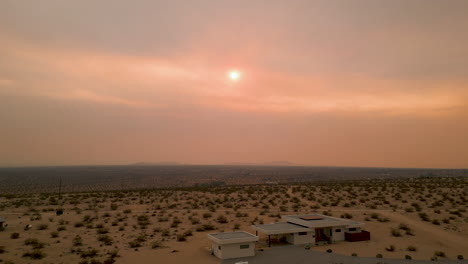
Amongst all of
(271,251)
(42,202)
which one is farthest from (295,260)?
(42,202)

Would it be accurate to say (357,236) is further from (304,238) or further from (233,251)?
(233,251)

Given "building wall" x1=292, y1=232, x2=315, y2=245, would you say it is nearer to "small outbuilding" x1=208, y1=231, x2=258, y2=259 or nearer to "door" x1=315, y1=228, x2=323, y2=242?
"door" x1=315, y1=228, x2=323, y2=242

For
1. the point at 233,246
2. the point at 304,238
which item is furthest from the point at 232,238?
the point at 304,238

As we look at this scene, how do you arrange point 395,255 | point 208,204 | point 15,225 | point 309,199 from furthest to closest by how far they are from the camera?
point 309,199 < point 208,204 < point 15,225 < point 395,255

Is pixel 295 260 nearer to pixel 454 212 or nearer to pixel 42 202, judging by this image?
pixel 454 212

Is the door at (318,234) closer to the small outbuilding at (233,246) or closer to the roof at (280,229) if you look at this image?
the roof at (280,229)

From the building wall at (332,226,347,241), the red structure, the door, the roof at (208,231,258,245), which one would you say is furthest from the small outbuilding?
the red structure
